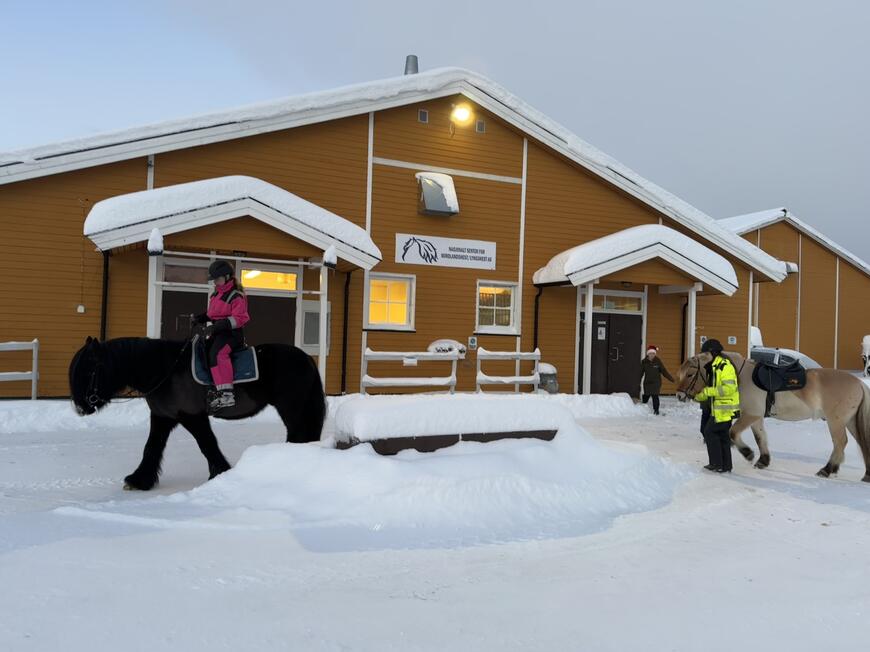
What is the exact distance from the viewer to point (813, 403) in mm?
7852

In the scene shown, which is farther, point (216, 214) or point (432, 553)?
point (216, 214)

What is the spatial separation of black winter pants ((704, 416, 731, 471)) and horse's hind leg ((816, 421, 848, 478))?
1148mm

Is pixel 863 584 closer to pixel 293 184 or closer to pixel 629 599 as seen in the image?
pixel 629 599

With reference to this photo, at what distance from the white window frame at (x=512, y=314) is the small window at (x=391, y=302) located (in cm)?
160

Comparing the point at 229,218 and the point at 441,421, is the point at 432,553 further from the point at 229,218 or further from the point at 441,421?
the point at 229,218

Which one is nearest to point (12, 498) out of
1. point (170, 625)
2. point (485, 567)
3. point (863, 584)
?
point (170, 625)

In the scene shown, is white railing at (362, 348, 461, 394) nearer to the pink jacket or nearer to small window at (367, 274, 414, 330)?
small window at (367, 274, 414, 330)

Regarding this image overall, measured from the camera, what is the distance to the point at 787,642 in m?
3.32

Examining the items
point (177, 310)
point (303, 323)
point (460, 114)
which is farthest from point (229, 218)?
point (460, 114)

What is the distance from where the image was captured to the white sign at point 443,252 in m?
14.4

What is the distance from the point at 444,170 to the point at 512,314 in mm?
3692

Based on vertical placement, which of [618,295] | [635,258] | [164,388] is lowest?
[164,388]

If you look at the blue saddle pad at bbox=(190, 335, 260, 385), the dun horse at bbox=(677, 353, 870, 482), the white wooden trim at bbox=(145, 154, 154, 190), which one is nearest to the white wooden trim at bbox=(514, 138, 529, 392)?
the dun horse at bbox=(677, 353, 870, 482)

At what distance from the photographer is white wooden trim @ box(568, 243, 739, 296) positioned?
14.1 meters
